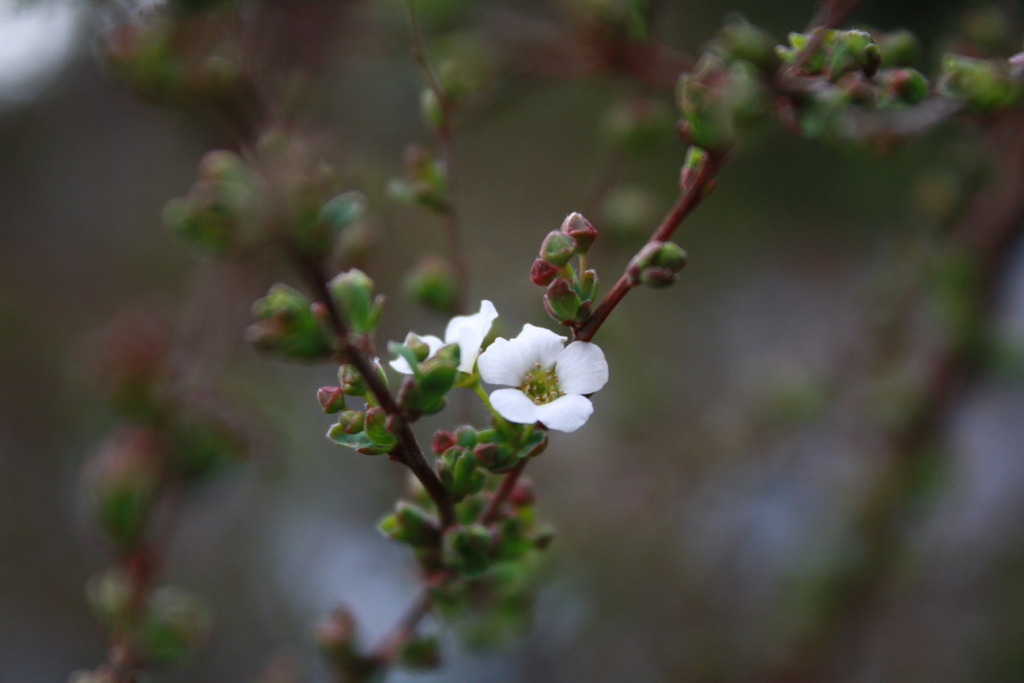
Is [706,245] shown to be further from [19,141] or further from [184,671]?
[19,141]

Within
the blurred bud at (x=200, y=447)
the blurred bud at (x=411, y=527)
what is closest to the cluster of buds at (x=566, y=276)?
the blurred bud at (x=411, y=527)

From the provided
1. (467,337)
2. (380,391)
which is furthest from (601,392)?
(380,391)

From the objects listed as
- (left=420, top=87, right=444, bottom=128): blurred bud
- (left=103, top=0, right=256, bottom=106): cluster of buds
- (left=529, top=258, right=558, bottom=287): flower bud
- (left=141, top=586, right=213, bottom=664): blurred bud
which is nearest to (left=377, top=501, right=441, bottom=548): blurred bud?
(left=529, top=258, right=558, bottom=287): flower bud

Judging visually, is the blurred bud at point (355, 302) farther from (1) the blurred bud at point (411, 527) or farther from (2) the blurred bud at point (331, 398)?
(1) the blurred bud at point (411, 527)

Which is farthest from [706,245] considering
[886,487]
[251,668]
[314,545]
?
[251,668]

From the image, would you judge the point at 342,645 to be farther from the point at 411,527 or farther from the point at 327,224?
the point at 327,224

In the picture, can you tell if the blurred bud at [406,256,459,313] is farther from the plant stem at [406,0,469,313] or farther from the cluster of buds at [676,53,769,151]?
the cluster of buds at [676,53,769,151]
